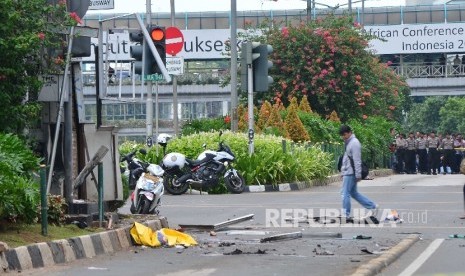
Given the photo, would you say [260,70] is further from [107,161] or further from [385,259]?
[385,259]

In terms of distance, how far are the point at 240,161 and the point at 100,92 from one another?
52.3 feet

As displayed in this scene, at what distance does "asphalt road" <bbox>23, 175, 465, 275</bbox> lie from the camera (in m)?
12.8

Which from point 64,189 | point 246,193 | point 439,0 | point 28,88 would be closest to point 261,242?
point 64,189

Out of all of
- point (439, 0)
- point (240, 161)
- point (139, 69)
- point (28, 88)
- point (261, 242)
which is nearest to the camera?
point (28, 88)

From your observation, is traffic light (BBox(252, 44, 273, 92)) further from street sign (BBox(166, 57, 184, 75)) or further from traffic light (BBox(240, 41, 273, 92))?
street sign (BBox(166, 57, 184, 75))

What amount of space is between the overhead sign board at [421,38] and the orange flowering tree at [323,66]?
2716 centimetres

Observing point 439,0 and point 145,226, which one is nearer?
point 145,226

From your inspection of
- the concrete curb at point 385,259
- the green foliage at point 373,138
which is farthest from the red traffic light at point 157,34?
the green foliage at point 373,138

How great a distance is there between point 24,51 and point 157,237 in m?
3.04

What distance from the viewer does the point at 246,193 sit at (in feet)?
100

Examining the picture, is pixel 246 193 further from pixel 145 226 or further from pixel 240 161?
pixel 145 226

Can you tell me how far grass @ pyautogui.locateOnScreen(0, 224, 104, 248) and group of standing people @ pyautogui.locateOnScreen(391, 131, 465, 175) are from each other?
37898mm

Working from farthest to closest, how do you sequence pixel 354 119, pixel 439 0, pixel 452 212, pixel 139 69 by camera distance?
pixel 439 0 → pixel 354 119 → pixel 452 212 → pixel 139 69

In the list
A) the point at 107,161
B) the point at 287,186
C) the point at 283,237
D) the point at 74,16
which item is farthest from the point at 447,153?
the point at 74,16
